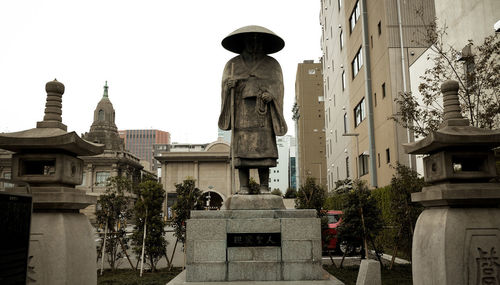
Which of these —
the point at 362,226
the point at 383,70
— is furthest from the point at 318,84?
the point at 362,226

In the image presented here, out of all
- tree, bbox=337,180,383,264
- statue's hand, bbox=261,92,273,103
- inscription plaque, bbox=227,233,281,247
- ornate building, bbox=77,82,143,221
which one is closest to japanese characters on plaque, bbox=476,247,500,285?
inscription plaque, bbox=227,233,281,247

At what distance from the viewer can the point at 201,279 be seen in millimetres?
6551

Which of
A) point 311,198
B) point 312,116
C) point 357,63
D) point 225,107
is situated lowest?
point 311,198

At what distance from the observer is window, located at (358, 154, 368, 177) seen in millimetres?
24763

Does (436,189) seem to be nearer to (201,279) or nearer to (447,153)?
(447,153)

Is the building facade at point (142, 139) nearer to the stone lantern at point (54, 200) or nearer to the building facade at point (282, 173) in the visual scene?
the building facade at point (282, 173)

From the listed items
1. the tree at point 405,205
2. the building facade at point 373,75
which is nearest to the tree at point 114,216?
the tree at point 405,205

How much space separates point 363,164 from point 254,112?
1869 centimetres

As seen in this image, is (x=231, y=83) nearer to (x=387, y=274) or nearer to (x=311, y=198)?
(x=387, y=274)

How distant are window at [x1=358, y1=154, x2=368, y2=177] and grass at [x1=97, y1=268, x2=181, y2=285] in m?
15.5

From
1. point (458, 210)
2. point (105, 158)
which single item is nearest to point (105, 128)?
point (105, 158)

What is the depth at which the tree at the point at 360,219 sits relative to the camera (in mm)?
11984

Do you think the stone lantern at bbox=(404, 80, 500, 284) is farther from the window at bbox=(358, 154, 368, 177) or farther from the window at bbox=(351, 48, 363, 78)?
the window at bbox=(351, 48, 363, 78)

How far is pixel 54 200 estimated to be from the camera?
5359mm
